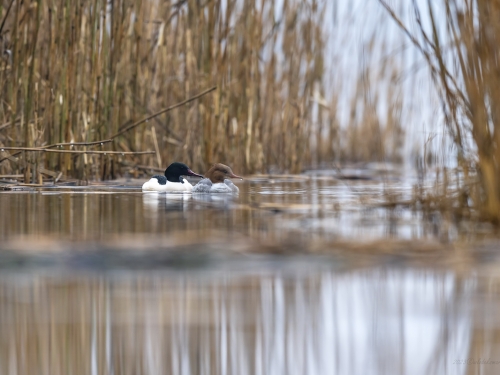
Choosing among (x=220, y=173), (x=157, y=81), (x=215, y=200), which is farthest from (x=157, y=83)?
(x=215, y=200)

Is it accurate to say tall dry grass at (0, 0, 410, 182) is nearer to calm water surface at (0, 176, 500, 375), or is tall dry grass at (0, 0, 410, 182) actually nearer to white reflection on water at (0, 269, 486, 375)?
calm water surface at (0, 176, 500, 375)

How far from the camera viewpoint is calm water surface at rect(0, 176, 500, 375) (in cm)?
169

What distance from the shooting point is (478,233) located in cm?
331

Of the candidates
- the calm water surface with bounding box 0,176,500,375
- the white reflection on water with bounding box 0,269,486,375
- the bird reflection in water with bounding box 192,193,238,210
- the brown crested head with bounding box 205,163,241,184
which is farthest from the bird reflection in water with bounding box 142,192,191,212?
the white reflection on water with bounding box 0,269,486,375

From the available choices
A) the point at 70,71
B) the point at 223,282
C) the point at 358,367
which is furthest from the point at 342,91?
the point at 358,367

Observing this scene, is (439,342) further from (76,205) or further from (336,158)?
(336,158)

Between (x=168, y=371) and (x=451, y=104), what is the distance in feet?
7.40

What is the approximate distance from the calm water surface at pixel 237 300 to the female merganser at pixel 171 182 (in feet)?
7.31

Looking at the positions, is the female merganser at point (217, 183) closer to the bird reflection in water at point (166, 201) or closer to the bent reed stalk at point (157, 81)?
the bird reflection in water at point (166, 201)

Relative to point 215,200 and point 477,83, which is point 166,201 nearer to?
point 215,200

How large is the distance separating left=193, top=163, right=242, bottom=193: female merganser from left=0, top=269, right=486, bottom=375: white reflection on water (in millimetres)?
3707

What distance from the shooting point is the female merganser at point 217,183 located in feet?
20.6

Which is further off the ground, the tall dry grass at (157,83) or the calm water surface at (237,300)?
the tall dry grass at (157,83)

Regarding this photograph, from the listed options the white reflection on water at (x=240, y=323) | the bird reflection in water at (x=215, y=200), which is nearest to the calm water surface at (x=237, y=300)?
the white reflection on water at (x=240, y=323)
